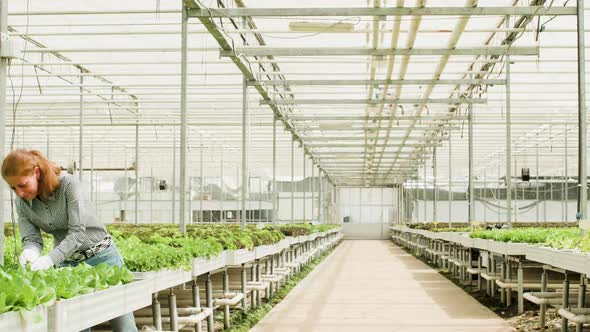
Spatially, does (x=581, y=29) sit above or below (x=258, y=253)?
above

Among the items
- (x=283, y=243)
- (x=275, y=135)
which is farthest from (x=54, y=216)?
(x=275, y=135)

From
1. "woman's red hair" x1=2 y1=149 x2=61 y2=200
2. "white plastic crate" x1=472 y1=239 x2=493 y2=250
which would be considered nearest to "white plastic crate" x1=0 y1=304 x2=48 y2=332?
"woman's red hair" x1=2 y1=149 x2=61 y2=200

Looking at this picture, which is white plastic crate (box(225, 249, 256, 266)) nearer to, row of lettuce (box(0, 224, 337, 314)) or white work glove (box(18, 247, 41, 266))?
row of lettuce (box(0, 224, 337, 314))

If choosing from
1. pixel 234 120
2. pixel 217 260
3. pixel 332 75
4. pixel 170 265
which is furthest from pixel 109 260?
pixel 234 120

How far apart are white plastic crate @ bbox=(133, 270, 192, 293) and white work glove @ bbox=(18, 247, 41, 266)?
620 mm

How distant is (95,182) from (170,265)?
31.9 m

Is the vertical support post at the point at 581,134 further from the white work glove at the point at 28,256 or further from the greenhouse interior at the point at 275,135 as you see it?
the white work glove at the point at 28,256

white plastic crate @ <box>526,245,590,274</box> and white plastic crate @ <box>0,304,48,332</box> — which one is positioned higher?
white plastic crate @ <box>0,304,48,332</box>

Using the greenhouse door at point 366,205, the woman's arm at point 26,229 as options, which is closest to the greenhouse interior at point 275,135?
the woman's arm at point 26,229

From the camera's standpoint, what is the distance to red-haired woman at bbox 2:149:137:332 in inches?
147

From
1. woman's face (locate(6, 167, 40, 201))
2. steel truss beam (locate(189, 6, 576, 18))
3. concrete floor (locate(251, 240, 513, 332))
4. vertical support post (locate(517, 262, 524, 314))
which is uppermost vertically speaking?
steel truss beam (locate(189, 6, 576, 18))

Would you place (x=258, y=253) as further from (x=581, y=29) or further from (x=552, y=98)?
(x=552, y=98)

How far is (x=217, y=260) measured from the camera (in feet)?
22.8

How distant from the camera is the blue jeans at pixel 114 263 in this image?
4.07 m
